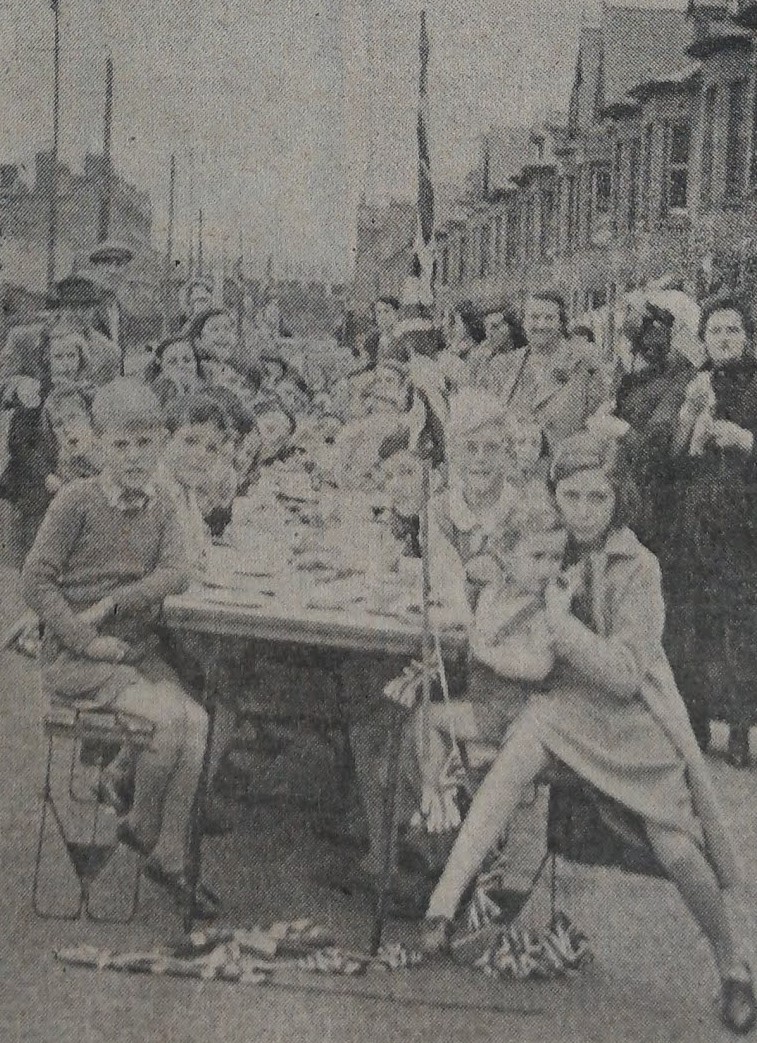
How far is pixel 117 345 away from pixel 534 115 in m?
1.29

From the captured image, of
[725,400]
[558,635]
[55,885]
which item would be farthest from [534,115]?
[55,885]

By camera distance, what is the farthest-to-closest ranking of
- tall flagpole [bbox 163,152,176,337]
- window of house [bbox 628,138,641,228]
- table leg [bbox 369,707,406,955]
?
tall flagpole [bbox 163,152,176,337] < window of house [bbox 628,138,641,228] < table leg [bbox 369,707,406,955]

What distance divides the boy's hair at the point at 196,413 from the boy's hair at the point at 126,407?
41 mm

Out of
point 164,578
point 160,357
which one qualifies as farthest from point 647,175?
point 164,578

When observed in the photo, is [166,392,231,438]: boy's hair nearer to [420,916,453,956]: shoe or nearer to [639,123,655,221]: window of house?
[639,123,655,221]: window of house

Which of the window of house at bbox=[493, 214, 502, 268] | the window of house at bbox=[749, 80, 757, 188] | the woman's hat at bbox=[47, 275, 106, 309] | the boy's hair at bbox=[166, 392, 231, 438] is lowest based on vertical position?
the boy's hair at bbox=[166, 392, 231, 438]

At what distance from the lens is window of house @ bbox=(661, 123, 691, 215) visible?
348cm

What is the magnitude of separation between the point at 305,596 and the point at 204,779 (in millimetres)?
553

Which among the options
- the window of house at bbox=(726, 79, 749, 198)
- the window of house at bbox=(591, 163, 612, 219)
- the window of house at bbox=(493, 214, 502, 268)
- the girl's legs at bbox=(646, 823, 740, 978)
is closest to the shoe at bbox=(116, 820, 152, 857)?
the girl's legs at bbox=(646, 823, 740, 978)

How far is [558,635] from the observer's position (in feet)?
11.0

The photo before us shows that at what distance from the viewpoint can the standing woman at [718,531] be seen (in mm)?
3471

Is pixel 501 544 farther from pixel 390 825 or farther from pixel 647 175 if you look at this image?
pixel 647 175

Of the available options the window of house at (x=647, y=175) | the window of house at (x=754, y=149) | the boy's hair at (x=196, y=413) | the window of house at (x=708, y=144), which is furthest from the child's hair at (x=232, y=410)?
the window of house at (x=754, y=149)

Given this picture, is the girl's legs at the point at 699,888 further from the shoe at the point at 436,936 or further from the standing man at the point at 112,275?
the standing man at the point at 112,275
